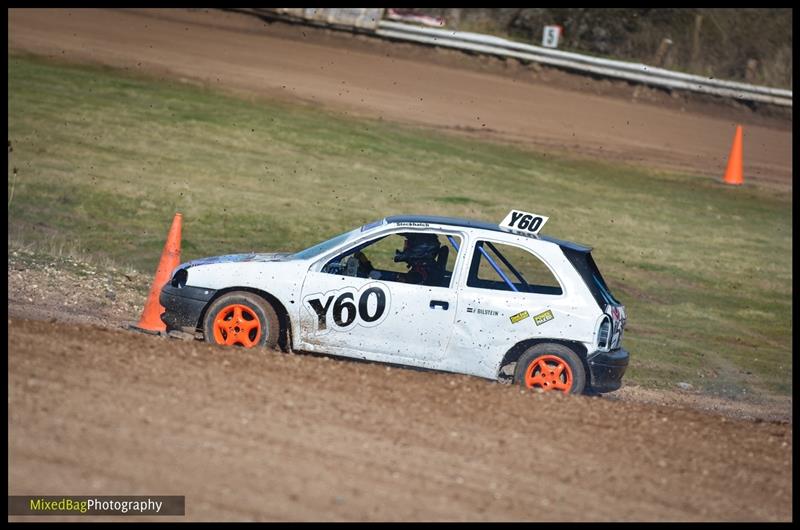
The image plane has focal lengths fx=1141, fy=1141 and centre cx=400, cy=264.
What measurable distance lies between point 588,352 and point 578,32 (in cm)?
2134

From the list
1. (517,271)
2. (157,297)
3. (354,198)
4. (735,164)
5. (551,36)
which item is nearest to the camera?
(517,271)

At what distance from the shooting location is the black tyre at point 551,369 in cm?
943

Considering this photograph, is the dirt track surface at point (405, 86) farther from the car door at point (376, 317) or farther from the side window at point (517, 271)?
the car door at point (376, 317)

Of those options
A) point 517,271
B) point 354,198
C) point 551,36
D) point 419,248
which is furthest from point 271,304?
point 551,36

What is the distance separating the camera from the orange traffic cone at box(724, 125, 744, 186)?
23.0 metres

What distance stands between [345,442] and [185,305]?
3079mm

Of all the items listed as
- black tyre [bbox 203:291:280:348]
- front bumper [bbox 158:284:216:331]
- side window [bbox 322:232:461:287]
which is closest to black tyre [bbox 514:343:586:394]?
side window [bbox 322:232:461:287]

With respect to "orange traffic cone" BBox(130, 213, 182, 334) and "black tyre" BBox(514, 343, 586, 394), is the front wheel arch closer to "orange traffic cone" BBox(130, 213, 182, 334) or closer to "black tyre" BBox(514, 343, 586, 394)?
"orange traffic cone" BBox(130, 213, 182, 334)

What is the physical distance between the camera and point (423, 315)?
9438 mm

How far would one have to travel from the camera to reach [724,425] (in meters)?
8.56

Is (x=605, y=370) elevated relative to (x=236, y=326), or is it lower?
lower

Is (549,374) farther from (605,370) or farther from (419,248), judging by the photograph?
(419,248)
